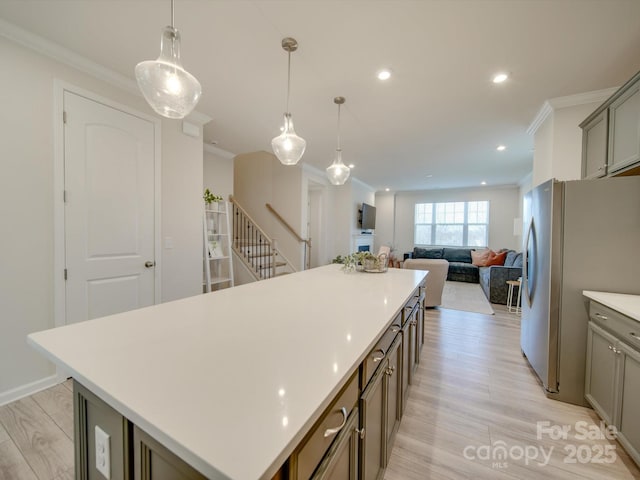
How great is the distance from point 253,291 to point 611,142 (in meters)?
2.94

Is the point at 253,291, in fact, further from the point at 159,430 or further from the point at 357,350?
the point at 159,430

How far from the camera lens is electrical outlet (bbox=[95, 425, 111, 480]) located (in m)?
0.81

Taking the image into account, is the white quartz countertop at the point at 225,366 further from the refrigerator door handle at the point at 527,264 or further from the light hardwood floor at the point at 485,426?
the refrigerator door handle at the point at 527,264

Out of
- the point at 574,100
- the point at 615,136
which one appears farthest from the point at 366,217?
the point at 615,136

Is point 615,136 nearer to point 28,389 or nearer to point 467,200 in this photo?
point 28,389

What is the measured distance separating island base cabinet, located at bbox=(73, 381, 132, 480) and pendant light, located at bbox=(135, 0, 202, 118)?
1.29m

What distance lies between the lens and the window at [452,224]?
8148 mm

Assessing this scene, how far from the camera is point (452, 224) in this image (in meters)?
8.52

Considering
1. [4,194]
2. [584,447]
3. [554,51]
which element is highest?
[554,51]

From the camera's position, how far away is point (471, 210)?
8273mm

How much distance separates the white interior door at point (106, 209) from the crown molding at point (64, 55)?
247 millimetres

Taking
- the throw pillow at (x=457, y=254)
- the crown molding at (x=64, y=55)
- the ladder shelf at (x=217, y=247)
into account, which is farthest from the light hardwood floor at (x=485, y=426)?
the throw pillow at (x=457, y=254)

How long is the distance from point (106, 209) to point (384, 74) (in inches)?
108

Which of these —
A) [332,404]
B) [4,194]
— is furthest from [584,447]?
[4,194]
